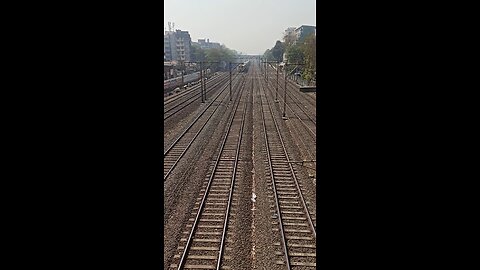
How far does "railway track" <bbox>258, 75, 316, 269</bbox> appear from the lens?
4793 millimetres

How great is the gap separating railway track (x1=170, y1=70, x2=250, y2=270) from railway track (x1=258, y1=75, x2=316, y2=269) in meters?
0.64

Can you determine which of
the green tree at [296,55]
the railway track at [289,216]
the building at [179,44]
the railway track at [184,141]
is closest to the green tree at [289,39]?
the green tree at [296,55]

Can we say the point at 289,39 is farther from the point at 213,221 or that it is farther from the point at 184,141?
the point at 213,221

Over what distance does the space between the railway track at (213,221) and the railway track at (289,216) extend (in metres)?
0.64

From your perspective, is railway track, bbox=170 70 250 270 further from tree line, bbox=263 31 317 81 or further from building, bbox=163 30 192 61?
building, bbox=163 30 192 61

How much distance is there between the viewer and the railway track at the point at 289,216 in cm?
479

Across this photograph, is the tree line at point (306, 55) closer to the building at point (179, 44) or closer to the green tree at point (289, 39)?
the green tree at point (289, 39)

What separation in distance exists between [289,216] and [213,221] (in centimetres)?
109
